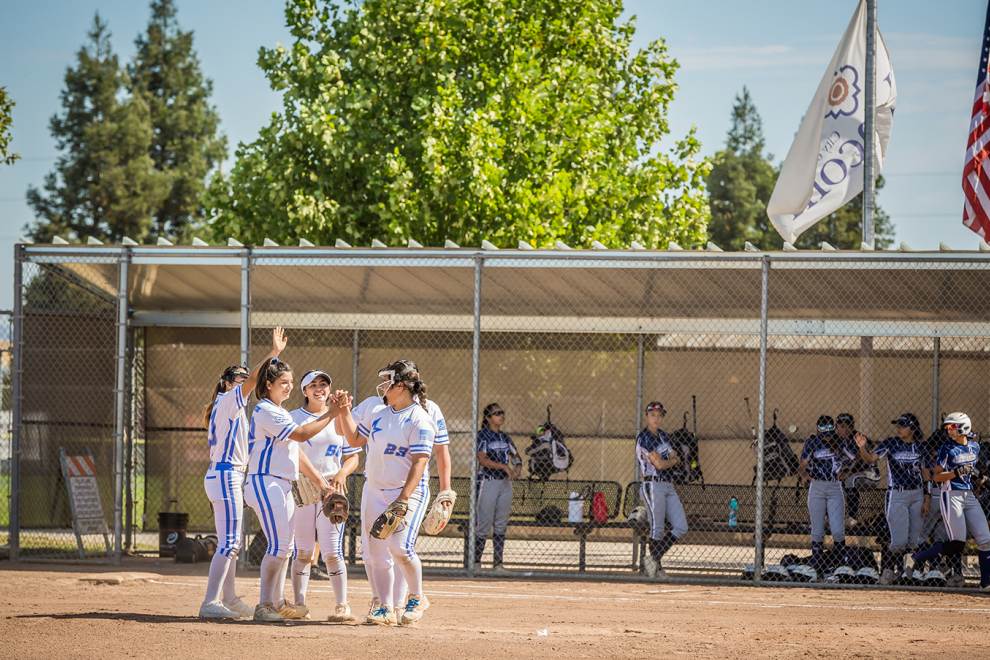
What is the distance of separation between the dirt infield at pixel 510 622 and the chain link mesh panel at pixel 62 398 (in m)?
1.14

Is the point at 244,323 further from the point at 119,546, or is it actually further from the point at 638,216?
the point at 638,216

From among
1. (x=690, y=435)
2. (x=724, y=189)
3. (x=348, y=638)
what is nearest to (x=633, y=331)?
(x=690, y=435)

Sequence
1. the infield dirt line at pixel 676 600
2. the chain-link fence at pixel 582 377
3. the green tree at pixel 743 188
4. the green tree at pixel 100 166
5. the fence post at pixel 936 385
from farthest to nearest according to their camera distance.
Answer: the green tree at pixel 743 188
the green tree at pixel 100 166
the fence post at pixel 936 385
the chain-link fence at pixel 582 377
the infield dirt line at pixel 676 600

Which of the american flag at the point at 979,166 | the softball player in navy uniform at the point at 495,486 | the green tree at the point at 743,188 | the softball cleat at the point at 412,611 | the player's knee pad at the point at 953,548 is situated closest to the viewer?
the softball cleat at the point at 412,611

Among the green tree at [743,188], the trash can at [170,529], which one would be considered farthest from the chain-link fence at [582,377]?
the green tree at [743,188]

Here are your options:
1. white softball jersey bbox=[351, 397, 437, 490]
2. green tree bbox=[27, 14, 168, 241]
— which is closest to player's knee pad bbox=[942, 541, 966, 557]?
white softball jersey bbox=[351, 397, 437, 490]

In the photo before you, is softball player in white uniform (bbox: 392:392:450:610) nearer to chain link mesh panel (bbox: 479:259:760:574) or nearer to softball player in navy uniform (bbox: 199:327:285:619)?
softball player in navy uniform (bbox: 199:327:285:619)

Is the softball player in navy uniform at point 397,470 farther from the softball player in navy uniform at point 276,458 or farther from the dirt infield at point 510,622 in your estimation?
the dirt infield at point 510,622

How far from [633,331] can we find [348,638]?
723 centimetres

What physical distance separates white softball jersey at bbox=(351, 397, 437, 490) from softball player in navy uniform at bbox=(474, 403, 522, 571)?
4755 millimetres

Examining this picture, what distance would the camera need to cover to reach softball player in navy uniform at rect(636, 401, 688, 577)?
1289 centimetres

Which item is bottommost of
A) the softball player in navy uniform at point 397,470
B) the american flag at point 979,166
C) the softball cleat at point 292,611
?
the softball cleat at point 292,611

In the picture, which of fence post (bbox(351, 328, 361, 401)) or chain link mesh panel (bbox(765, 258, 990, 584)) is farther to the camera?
fence post (bbox(351, 328, 361, 401))

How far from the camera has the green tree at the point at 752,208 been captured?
188ft
